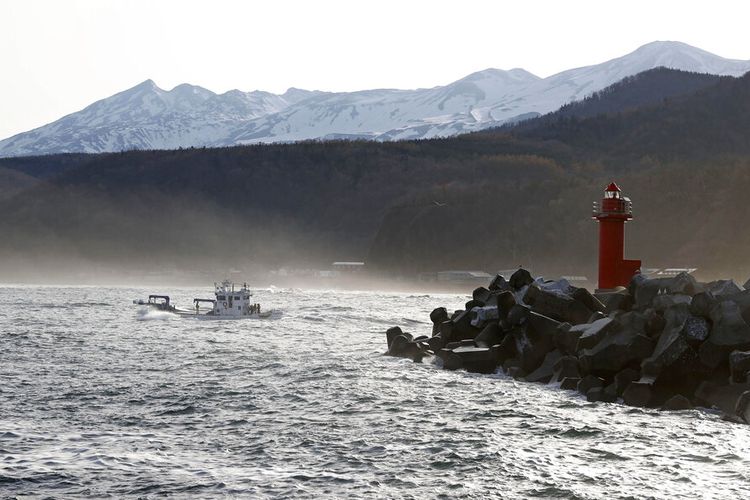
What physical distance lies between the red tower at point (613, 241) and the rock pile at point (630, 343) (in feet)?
15.1

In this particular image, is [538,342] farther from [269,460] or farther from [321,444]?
[269,460]

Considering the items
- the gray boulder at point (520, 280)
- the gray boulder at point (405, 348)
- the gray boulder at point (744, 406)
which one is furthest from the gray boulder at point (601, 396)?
the gray boulder at point (520, 280)

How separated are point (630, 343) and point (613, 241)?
14611 millimetres

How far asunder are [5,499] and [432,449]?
8.99 meters

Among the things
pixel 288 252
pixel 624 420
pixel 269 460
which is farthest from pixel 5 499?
pixel 288 252

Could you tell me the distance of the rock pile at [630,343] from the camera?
79.5 ft

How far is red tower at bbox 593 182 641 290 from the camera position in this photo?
38.5m

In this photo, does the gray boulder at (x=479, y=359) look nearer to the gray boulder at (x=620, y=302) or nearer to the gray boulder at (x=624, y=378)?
the gray boulder at (x=620, y=302)

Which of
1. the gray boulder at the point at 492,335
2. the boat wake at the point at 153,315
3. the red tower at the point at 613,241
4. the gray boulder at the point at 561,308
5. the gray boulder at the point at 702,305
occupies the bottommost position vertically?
the boat wake at the point at 153,315

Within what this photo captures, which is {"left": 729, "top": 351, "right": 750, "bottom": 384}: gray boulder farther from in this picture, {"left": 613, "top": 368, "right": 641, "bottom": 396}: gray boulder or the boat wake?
the boat wake

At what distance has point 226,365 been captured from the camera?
1382 inches

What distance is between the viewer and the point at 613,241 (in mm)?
39344

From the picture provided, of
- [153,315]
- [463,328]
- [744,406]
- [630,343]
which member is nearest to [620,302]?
[630,343]

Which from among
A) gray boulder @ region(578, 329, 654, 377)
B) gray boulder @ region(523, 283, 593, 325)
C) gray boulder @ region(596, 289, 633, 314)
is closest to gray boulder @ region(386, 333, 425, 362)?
gray boulder @ region(523, 283, 593, 325)
